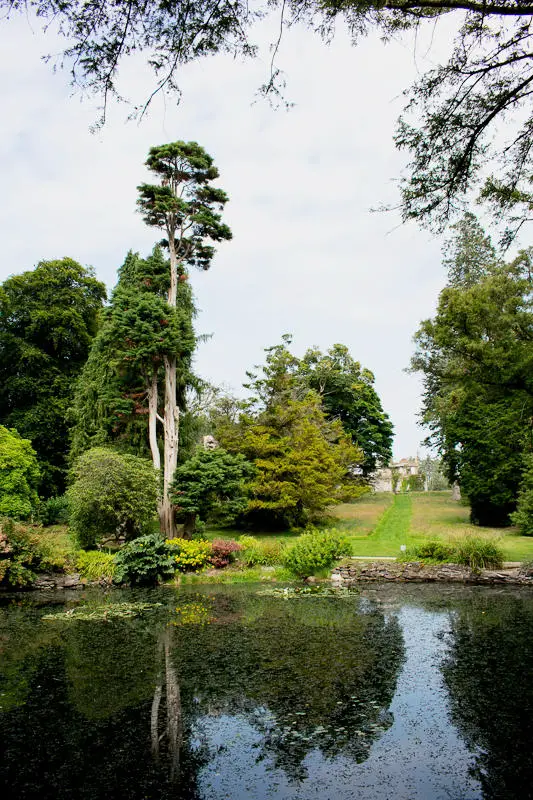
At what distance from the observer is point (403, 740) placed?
5.42 metres

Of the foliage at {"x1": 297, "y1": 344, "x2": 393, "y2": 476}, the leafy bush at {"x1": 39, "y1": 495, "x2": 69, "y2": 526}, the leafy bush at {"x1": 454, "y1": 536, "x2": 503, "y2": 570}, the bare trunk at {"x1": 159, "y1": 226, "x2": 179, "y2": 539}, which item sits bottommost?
the leafy bush at {"x1": 454, "y1": 536, "x2": 503, "y2": 570}

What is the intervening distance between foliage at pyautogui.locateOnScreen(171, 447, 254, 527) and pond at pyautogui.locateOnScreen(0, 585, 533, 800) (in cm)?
809

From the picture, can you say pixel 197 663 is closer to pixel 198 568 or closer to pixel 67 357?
pixel 198 568

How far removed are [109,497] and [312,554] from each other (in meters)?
6.63

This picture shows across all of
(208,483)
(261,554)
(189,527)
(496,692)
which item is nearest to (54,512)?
(189,527)

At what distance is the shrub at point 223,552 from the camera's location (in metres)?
17.3

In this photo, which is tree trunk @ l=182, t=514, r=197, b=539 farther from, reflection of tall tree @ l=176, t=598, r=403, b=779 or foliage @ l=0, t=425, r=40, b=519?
reflection of tall tree @ l=176, t=598, r=403, b=779

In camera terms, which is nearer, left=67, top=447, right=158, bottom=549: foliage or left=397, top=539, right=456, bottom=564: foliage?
left=397, top=539, right=456, bottom=564: foliage

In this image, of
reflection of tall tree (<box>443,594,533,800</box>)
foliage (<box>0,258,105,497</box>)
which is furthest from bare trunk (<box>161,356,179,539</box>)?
reflection of tall tree (<box>443,594,533,800</box>)

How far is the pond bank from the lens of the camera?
14620 millimetres

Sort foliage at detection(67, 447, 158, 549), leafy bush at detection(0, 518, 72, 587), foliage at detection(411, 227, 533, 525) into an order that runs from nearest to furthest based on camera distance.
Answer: foliage at detection(411, 227, 533, 525) → leafy bush at detection(0, 518, 72, 587) → foliage at detection(67, 447, 158, 549)

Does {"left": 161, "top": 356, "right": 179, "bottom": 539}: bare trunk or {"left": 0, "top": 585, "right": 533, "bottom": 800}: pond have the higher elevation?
{"left": 161, "top": 356, "right": 179, "bottom": 539}: bare trunk

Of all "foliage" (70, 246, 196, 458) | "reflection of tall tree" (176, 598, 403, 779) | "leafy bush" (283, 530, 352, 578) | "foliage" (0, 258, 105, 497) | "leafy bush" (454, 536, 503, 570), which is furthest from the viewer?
"foliage" (0, 258, 105, 497)

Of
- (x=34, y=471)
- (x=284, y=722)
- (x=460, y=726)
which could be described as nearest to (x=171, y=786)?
(x=284, y=722)
